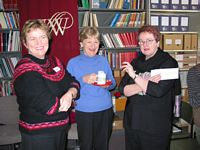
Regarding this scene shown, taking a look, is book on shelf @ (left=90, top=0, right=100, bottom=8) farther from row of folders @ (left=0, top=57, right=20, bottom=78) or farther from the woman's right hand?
the woman's right hand

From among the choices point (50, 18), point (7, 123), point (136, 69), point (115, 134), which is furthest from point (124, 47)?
point (7, 123)

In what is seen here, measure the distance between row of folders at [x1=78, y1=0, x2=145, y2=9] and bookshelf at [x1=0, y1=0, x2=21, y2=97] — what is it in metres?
1.05

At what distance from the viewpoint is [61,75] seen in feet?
4.67

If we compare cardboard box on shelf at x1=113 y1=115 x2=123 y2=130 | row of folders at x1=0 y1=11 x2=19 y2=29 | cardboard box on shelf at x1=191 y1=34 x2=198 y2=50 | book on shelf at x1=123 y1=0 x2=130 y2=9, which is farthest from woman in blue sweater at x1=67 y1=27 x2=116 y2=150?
cardboard box on shelf at x1=191 y1=34 x2=198 y2=50

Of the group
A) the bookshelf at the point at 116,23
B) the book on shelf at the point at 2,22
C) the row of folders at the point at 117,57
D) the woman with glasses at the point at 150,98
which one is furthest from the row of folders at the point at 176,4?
the book on shelf at the point at 2,22

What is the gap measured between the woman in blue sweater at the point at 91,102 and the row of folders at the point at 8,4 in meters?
1.79

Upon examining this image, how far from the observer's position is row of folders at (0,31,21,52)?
3.33 m

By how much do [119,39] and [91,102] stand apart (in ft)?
5.96

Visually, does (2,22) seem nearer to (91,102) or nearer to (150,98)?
(91,102)

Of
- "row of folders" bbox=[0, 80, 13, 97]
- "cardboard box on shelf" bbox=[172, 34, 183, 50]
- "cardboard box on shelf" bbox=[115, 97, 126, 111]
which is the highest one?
"cardboard box on shelf" bbox=[172, 34, 183, 50]

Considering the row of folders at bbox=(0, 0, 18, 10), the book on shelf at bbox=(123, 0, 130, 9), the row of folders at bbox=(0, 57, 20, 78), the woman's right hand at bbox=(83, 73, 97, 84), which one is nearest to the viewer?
the woman's right hand at bbox=(83, 73, 97, 84)

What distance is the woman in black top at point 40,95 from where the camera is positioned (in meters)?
1.24

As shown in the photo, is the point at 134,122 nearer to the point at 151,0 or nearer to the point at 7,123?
the point at 7,123

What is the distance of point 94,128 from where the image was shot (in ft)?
6.70
